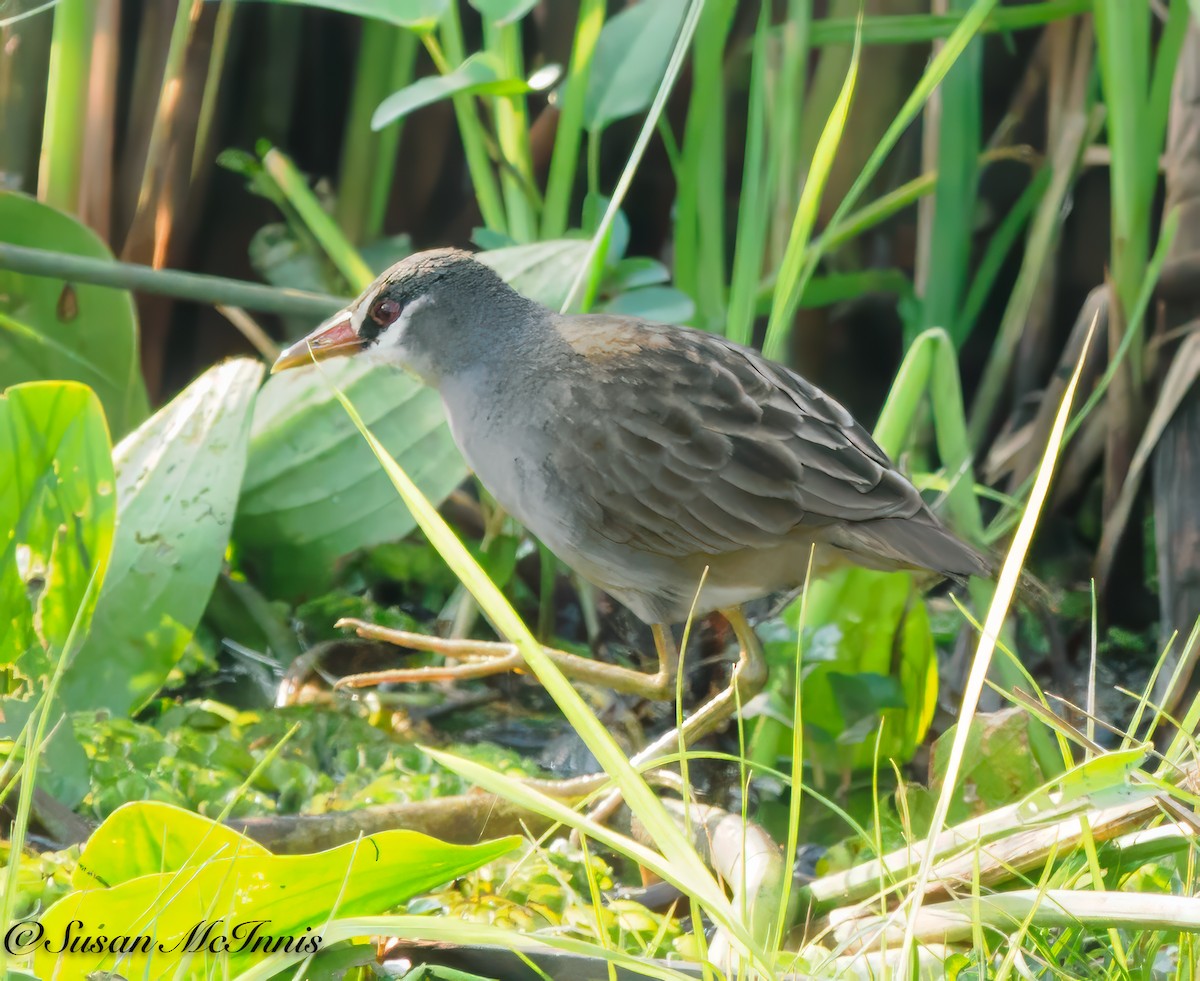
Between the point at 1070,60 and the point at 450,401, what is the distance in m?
1.65

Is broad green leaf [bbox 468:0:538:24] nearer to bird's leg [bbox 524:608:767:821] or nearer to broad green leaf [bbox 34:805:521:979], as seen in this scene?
bird's leg [bbox 524:608:767:821]

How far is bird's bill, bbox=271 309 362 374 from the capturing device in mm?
2098

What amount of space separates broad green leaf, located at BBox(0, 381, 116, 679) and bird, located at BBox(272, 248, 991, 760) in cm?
32

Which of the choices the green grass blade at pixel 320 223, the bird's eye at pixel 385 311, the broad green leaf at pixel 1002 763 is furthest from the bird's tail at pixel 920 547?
the green grass blade at pixel 320 223

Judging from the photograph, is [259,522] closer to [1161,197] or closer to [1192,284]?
[1192,284]

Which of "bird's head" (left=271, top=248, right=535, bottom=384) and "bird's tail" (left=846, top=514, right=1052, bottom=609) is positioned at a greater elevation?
"bird's head" (left=271, top=248, right=535, bottom=384)

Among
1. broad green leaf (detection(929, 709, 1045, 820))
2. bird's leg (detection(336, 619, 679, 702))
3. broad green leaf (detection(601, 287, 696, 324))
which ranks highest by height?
broad green leaf (detection(601, 287, 696, 324))

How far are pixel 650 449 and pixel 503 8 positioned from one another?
2.72ft

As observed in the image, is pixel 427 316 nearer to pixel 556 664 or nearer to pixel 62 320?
pixel 556 664

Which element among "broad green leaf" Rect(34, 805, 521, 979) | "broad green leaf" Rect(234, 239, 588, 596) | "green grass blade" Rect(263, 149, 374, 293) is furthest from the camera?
"green grass blade" Rect(263, 149, 374, 293)

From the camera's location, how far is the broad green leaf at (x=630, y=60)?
2.44 m

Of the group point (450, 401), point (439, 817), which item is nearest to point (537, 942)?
point (439, 817)

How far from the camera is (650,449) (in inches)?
76.8

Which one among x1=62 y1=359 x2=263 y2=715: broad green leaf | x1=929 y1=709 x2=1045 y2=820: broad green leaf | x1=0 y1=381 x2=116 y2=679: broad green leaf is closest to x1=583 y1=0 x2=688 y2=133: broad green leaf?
x1=62 y1=359 x2=263 y2=715: broad green leaf
